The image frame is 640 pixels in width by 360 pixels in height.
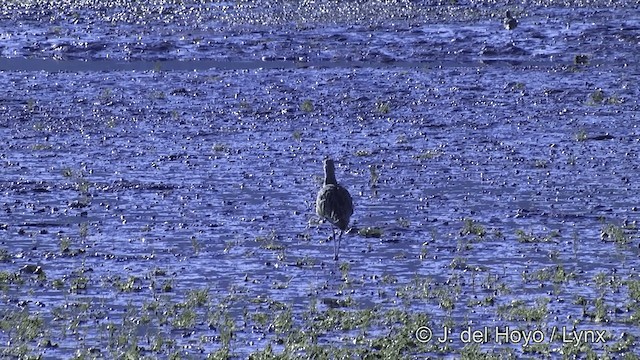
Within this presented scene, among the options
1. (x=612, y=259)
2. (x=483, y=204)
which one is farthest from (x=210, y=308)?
(x=483, y=204)

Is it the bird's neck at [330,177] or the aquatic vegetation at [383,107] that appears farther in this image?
the aquatic vegetation at [383,107]

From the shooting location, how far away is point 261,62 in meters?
42.9

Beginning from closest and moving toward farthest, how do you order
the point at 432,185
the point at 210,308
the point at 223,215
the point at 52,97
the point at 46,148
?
the point at 210,308 < the point at 223,215 < the point at 432,185 < the point at 46,148 < the point at 52,97

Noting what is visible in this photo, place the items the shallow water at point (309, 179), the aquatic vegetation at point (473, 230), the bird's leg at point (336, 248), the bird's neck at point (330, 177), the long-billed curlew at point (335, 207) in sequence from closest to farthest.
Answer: the shallow water at point (309, 179), the bird's leg at point (336, 248), the long-billed curlew at point (335, 207), the aquatic vegetation at point (473, 230), the bird's neck at point (330, 177)

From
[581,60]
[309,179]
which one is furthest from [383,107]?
[581,60]

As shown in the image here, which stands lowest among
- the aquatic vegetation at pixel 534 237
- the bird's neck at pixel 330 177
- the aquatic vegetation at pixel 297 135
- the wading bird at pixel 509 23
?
the wading bird at pixel 509 23

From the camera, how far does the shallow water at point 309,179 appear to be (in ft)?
55.1

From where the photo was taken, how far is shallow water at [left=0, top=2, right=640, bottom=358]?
16.8 meters

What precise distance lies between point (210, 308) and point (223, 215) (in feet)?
18.9

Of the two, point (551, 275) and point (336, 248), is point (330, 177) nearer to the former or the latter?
point (336, 248)

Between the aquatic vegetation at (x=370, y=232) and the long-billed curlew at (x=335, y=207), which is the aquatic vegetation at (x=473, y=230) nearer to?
the aquatic vegetation at (x=370, y=232)

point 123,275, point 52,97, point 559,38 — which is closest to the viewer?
point 123,275

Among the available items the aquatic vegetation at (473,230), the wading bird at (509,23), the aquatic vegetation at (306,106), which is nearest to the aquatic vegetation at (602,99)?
the aquatic vegetation at (306,106)

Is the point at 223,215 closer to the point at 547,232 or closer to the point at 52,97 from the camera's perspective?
the point at 547,232
